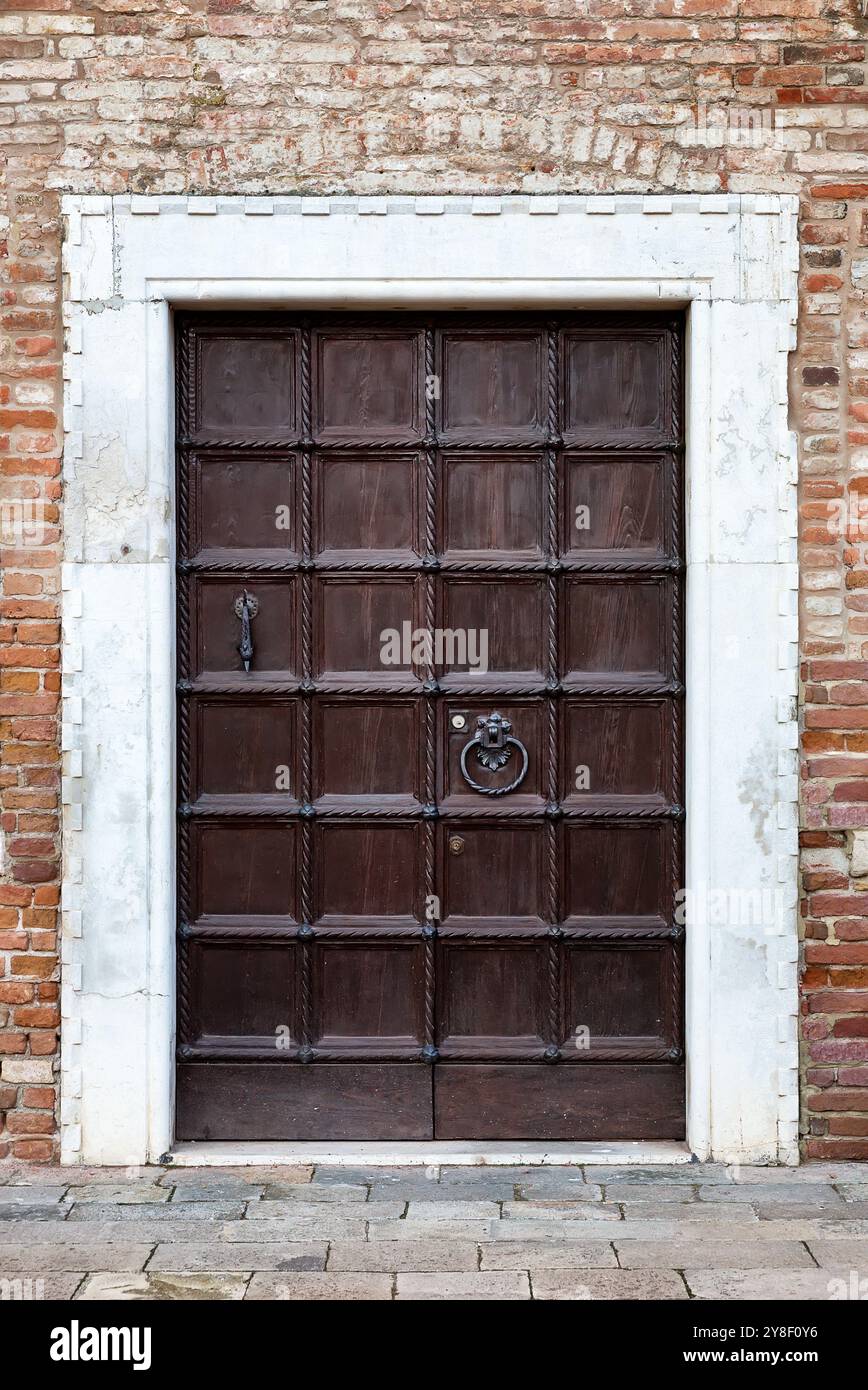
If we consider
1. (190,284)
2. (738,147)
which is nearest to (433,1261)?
(190,284)

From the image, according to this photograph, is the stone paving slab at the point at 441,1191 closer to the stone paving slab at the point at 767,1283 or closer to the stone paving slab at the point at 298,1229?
the stone paving slab at the point at 298,1229

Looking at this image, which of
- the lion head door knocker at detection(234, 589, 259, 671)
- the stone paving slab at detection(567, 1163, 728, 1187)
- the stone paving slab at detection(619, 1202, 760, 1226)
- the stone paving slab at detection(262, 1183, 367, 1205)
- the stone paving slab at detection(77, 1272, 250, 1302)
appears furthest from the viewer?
the lion head door knocker at detection(234, 589, 259, 671)

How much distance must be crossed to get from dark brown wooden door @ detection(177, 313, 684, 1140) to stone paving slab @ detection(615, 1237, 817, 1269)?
0.72m

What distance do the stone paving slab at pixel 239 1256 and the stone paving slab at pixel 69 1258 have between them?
6 centimetres

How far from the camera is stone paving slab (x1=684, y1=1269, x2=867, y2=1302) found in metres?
3.53

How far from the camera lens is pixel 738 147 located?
14.3 feet

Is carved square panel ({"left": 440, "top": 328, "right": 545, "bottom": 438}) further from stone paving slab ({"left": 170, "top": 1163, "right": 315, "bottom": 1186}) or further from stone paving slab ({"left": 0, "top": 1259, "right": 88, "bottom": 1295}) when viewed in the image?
stone paving slab ({"left": 0, "top": 1259, "right": 88, "bottom": 1295})

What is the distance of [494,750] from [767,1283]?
1795 mm

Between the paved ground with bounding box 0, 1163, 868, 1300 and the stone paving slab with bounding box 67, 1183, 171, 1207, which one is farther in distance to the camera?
the stone paving slab with bounding box 67, 1183, 171, 1207

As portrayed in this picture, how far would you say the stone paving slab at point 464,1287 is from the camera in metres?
3.51

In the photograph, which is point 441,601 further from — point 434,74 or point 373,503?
point 434,74

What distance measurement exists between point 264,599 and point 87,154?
1.53 m

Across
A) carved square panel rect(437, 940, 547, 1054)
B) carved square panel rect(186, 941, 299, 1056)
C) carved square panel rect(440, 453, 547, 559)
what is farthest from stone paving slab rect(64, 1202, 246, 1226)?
carved square panel rect(440, 453, 547, 559)

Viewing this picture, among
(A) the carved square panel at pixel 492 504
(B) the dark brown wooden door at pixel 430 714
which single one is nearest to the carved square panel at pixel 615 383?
(B) the dark brown wooden door at pixel 430 714
